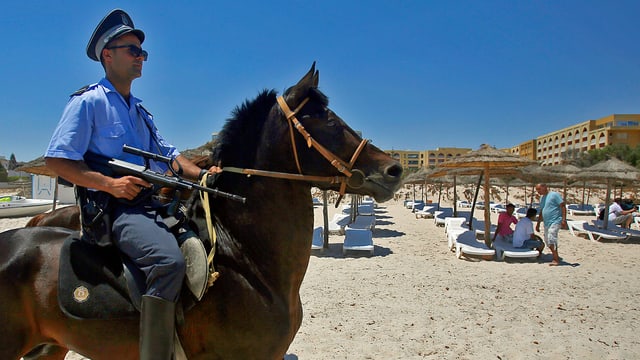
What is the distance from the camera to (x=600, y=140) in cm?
8144

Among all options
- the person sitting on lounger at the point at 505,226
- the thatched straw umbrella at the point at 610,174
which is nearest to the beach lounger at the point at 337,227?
the person sitting on lounger at the point at 505,226

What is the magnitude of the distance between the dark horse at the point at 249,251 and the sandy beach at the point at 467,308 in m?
3.14

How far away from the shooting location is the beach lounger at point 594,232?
14242 mm

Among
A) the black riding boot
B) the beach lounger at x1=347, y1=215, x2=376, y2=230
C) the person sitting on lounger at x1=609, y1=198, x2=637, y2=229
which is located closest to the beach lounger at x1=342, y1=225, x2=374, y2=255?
the beach lounger at x1=347, y1=215, x2=376, y2=230

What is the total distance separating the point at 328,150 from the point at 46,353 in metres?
2.54

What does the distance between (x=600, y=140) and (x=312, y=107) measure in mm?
101880

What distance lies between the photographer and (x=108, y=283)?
1.97m

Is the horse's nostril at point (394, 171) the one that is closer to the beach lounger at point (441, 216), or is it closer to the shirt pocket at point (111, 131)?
the shirt pocket at point (111, 131)

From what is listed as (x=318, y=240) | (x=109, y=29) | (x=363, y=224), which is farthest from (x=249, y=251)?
(x=363, y=224)

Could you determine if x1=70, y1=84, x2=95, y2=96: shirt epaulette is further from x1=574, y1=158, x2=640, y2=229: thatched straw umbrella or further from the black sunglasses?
x1=574, y1=158, x2=640, y2=229: thatched straw umbrella

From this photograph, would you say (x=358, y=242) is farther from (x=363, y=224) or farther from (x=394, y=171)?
(x=394, y=171)

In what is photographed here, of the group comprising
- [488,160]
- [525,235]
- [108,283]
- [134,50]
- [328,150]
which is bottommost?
[525,235]

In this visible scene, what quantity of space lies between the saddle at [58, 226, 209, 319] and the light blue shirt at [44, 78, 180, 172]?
57 centimetres

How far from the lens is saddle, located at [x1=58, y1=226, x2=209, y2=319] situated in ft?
6.25
